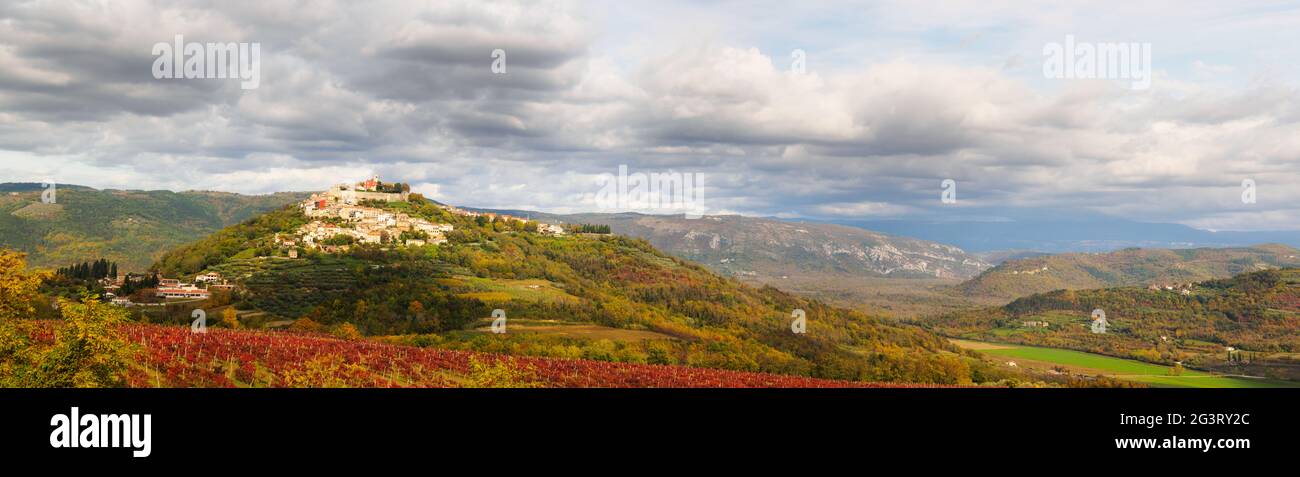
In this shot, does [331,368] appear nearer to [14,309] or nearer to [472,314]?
[14,309]

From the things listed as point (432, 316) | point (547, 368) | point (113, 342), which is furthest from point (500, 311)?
point (113, 342)

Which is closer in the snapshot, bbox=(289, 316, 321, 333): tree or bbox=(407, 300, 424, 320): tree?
bbox=(289, 316, 321, 333): tree

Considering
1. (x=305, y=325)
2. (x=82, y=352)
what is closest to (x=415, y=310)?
(x=305, y=325)

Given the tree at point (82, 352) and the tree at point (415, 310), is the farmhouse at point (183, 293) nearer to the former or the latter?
the tree at point (415, 310)

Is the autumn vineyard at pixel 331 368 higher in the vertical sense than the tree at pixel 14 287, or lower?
lower

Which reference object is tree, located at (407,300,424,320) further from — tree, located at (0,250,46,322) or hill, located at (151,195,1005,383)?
tree, located at (0,250,46,322)

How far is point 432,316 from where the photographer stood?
146 metres

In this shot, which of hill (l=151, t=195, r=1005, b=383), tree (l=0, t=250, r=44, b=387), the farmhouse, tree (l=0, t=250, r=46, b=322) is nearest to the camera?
tree (l=0, t=250, r=44, b=387)

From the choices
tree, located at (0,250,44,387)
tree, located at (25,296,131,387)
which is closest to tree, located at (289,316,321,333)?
tree, located at (0,250,44,387)

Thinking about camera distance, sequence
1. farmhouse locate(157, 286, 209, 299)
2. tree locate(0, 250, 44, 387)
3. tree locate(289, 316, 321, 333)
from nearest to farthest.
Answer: tree locate(0, 250, 44, 387)
tree locate(289, 316, 321, 333)
farmhouse locate(157, 286, 209, 299)

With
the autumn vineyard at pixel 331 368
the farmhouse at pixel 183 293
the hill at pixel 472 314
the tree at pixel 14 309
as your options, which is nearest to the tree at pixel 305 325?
the hill at pixel 472 314

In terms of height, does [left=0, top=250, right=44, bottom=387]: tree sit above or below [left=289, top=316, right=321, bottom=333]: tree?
above
